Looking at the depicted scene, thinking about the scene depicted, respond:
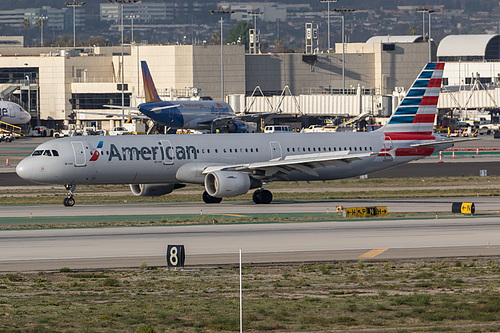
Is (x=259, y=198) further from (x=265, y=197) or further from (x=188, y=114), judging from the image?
(x=188, y=114)

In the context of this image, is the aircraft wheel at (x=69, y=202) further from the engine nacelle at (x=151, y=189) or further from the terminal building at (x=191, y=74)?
the terminal building at (x=191, y=74)

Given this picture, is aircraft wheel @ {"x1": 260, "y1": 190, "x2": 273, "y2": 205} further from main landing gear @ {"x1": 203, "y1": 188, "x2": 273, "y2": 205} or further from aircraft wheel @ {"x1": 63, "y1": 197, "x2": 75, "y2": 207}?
aircraft wheel @ {"x1": 63, "y1": 197, "x2": 75, "y2": 207}

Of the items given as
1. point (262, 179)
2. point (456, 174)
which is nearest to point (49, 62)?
point (456, 174)

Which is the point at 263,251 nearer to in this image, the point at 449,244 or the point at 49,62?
the point at 449,244

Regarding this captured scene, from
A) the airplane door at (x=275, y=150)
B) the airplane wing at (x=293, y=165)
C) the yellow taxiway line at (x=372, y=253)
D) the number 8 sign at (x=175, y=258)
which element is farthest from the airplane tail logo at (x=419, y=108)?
the number 8 sign at (x=175, y=258)

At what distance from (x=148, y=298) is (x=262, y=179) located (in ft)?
95.0

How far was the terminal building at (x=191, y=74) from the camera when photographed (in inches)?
6959

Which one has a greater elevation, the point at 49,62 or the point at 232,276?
the point at 49,62

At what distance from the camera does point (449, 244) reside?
121ft

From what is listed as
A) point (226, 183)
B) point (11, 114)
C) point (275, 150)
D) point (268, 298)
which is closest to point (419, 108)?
point (275, 150)

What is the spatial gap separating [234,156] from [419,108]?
43.3 feet

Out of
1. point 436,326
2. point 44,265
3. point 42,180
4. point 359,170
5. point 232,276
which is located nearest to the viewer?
point 436,326

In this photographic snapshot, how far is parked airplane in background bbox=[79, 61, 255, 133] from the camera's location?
419 ft

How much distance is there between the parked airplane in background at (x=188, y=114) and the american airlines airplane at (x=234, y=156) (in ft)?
226
